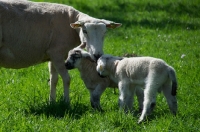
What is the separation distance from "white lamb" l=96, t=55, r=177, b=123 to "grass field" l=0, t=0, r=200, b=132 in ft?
0.73

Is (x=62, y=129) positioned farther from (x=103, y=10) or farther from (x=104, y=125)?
(x=103, y=10)

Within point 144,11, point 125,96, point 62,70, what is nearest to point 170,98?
point 125,96

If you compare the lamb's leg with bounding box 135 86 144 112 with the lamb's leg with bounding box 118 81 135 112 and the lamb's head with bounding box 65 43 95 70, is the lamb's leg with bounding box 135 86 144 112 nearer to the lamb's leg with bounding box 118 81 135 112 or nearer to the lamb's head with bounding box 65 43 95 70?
the lamb's leg with bounding box 118 81 135 112

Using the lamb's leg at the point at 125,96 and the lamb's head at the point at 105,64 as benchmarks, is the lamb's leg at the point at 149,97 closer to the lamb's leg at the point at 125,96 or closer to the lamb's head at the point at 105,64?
the lamb's leg at the point at 125,96

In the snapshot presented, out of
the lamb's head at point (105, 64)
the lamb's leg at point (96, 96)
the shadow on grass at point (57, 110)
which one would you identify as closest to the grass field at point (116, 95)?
the shadow on grass at point (57, 110)

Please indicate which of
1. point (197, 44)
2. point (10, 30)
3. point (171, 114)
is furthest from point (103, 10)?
point (171, 114)

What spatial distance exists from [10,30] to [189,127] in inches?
125

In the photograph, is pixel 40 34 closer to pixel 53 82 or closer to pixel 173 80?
pixel 53 82

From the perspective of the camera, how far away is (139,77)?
752 centimetres

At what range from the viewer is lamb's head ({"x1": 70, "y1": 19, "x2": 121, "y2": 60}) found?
8211mm

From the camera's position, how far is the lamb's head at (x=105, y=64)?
26.2 ft

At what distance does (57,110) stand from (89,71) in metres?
0.86

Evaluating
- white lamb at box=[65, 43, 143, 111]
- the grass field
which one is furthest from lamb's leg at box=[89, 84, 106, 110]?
the grass field

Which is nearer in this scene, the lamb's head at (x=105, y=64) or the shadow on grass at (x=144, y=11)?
→ the lamb's head at (x=105, y=64)
